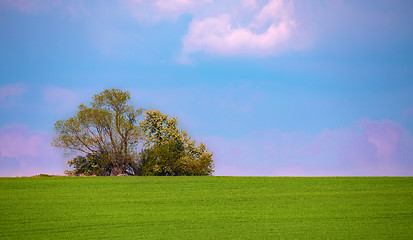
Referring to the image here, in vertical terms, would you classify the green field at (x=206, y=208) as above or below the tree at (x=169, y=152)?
below

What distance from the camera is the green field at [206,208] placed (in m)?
14.0

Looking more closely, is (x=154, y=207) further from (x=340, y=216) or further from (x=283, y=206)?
(x=340, y=216)

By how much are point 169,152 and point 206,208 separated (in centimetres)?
1089

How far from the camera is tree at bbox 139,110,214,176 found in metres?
27.4

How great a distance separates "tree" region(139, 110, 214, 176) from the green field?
3.55 metres

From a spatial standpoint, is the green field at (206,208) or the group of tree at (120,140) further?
the group of tree at (120,140)

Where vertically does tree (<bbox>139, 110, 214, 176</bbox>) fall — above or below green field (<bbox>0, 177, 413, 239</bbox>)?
above

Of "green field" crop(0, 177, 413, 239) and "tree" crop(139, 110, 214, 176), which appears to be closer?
"green field" crop(0, 177, 413, 239)

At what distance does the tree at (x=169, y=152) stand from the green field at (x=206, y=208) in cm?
355

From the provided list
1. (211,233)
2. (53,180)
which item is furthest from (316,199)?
(53,180)

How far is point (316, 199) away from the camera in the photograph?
18.6 meters

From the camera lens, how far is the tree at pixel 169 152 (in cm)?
2741

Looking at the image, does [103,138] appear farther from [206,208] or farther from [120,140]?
[206,208]

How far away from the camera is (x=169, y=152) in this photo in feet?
89.9
